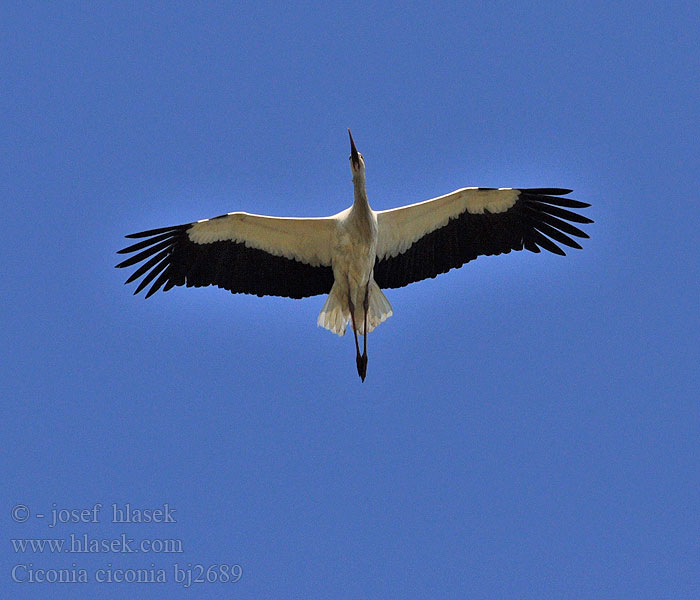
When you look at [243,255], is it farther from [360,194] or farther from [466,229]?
[466,229]

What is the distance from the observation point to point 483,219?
499 inches

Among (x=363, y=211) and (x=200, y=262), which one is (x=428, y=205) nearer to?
(x=363, y=211)

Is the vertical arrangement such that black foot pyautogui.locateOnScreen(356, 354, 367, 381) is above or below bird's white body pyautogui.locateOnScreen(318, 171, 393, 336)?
below

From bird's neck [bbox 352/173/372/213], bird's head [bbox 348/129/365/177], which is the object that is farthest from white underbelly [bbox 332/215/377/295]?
bird's head [bbox 348/129/365/177]

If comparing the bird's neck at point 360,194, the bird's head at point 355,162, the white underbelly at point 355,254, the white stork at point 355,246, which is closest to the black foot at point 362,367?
the white stork at point 355,246

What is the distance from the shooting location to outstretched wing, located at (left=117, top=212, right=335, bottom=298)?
41.3ft

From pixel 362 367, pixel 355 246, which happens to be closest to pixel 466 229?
pixel 355 246

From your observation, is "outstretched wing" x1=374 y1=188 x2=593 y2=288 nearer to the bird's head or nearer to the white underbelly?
the white underbelly

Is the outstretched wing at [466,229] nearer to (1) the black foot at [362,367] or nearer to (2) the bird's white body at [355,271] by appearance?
(2) the bird's white body at [355,271]

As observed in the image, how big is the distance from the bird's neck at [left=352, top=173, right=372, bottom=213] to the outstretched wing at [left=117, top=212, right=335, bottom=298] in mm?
522

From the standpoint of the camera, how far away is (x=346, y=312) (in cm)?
1304

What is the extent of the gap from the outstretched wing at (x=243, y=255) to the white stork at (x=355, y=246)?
0.01 meters

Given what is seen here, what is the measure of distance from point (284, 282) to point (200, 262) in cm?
103

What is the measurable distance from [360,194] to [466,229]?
145cm
